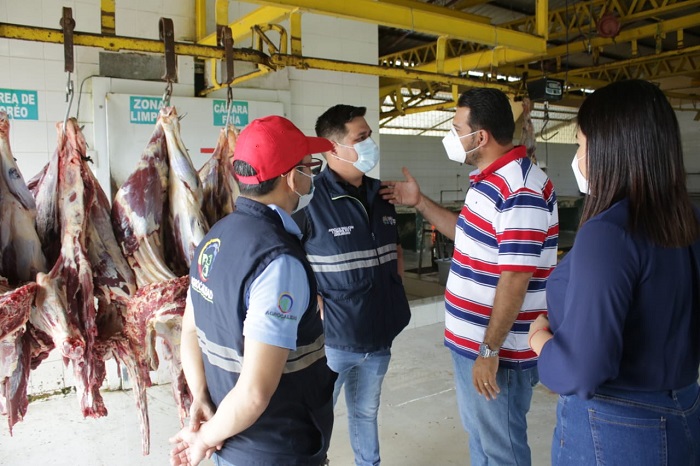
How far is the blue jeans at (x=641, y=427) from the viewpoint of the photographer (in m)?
1.39

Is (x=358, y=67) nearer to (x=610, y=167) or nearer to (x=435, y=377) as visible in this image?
(x=610, y=167)

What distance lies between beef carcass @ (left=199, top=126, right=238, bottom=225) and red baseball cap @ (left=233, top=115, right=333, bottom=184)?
95 cm

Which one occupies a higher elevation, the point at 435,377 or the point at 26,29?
the point at 26,29

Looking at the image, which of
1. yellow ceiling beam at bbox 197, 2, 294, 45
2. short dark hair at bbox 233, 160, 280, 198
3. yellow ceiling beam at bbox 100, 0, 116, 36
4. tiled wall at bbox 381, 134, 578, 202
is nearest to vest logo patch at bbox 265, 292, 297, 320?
short dark hair at bbox 233, 160, 280, 198

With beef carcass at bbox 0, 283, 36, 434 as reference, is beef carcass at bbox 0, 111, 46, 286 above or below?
above

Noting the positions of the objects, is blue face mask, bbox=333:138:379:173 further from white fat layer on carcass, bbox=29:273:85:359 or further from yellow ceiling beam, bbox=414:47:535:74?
yellow ceiling beam, bbox=414:47:535:74

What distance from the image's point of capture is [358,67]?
3.36m

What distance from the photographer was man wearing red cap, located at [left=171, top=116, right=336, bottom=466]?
1499mm

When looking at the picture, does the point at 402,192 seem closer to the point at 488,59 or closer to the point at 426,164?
the point at 488,59

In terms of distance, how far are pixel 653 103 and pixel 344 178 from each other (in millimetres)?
1615

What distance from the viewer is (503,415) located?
228cm

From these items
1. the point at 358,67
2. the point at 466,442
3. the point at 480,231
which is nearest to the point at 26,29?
the point at 358,67

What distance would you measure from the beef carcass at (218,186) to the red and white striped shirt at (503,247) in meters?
1.07

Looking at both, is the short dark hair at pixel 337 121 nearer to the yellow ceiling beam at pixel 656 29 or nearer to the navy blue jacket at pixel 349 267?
the navy blue jacket at pixel 349 267
